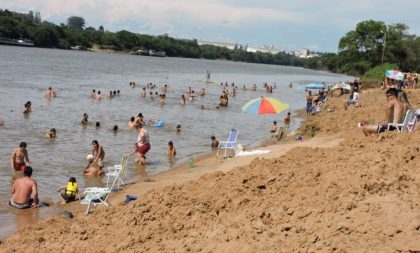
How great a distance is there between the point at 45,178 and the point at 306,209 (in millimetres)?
9397

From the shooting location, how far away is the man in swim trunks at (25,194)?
34.7ft

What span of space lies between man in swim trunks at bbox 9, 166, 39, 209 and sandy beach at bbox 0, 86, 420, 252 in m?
2.39

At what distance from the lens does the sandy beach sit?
5.63 metres

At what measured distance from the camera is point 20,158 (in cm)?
1384

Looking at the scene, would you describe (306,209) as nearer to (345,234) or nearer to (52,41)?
(345,234)

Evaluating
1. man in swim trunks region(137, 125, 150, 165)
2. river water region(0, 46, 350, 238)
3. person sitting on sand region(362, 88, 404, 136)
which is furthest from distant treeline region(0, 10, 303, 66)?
person sitting on sand region(362, 88, 404, 136)

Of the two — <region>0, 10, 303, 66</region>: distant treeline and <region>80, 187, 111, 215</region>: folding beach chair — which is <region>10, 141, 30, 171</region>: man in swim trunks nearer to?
<region>80, 187, 111, 215</region>: folding beach chair

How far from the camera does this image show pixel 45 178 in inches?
546

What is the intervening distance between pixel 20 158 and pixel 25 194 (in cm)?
355

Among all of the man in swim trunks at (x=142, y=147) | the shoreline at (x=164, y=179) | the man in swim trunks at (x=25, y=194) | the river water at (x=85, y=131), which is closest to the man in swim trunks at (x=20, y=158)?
the river water at (x=85, y=131)

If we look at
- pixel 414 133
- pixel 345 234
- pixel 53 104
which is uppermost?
pixel 414 133

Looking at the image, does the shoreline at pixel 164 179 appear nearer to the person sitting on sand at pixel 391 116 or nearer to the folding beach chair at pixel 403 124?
the person sitting on sand at pixel 391 116

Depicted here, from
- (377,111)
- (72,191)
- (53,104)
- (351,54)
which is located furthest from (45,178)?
(351,54)

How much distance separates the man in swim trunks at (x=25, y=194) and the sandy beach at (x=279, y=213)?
2395mm
